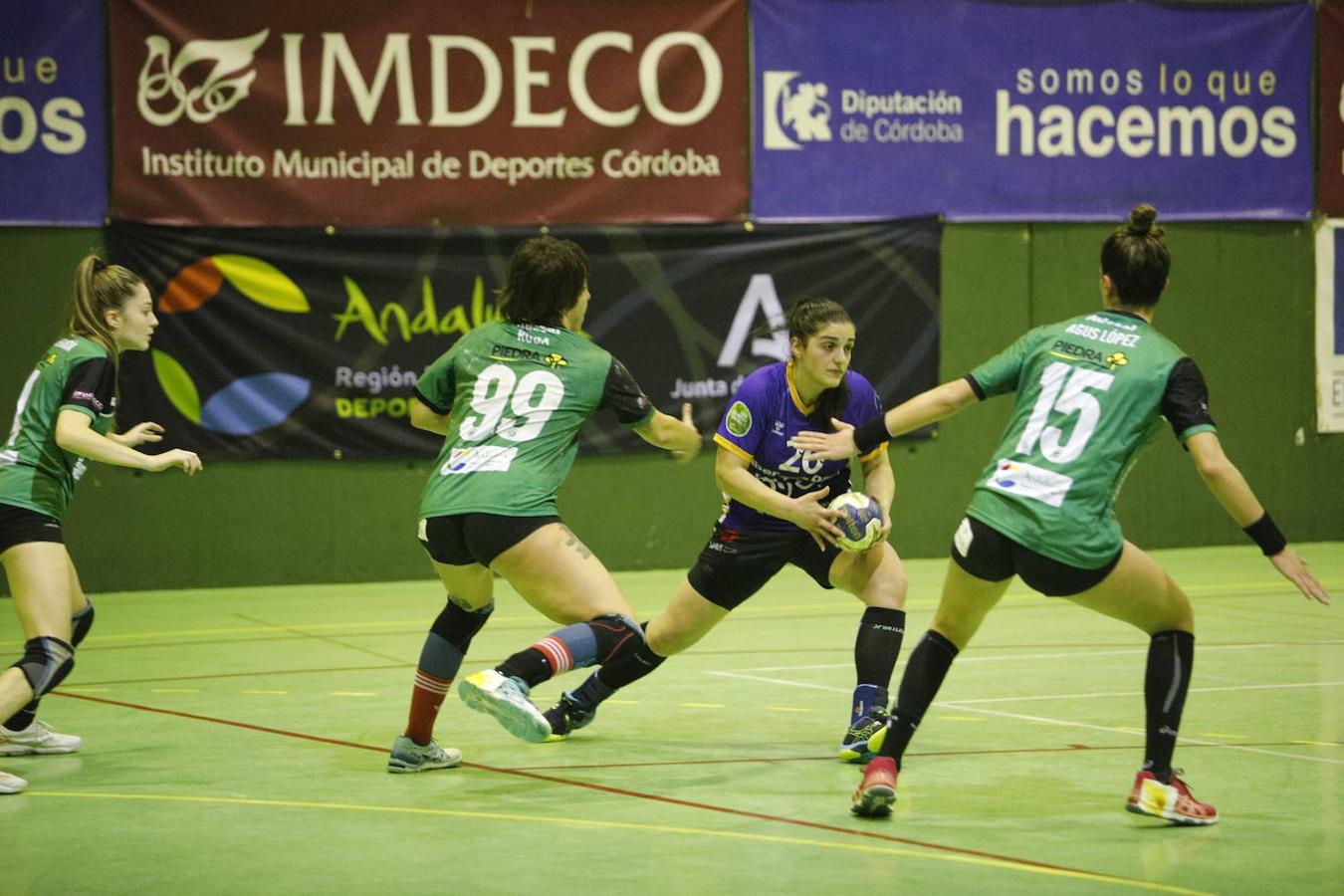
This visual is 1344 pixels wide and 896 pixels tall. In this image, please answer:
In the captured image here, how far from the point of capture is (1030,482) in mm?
5691

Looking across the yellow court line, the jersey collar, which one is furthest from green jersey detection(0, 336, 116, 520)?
the jersey collar

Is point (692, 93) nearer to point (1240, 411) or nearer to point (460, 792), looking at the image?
point (1240, 411)

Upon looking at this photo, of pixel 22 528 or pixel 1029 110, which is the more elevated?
pixel 1029 110

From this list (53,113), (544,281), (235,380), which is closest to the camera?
(544,281)

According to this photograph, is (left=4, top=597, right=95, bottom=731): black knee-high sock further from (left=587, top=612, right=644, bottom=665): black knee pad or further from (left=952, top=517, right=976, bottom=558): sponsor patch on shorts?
(left=952, top=517, right=976, bottom=558): sponsor patch on shorts

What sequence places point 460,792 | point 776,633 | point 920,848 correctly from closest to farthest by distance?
point 920,848, point 460,792, point 776,633

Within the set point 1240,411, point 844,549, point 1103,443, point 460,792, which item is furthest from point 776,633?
point 1240,411

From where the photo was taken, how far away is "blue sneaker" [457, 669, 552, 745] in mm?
5828

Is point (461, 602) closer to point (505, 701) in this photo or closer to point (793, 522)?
point (505, 701)

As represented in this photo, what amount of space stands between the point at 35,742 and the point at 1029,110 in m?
10.1

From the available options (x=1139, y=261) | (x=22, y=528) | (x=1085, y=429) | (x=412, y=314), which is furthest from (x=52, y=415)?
(x=412, y=314)

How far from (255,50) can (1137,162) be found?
7.24 metres

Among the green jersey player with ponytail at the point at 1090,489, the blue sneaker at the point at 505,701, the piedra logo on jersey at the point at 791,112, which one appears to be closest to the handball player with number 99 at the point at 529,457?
the blue sneaker at the point at 505,701

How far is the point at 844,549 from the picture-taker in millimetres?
6945
